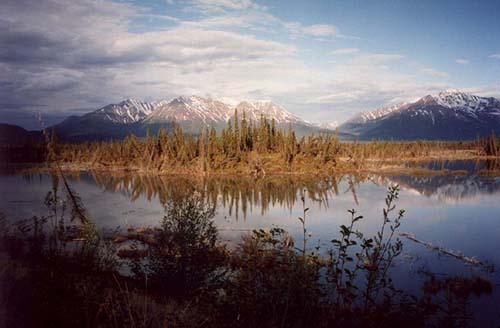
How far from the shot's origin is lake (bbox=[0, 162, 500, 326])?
21.8 metres

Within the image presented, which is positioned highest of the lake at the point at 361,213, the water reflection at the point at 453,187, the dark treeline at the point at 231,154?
the dark treeline at the point at 231,154

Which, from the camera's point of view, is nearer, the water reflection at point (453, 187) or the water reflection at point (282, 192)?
the water reflection at point (282, 192)

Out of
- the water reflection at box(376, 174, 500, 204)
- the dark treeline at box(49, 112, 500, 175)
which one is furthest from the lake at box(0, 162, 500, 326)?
the dark treeline at box(49, 112, 500, 175)

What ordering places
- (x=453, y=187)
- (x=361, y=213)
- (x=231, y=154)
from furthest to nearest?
(x=231, y=154) → (x=453, y=187) → (x=361, y=213)

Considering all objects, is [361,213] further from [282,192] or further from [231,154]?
[231,154]

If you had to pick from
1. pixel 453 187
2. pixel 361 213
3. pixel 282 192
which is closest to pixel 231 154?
pixel 282 192

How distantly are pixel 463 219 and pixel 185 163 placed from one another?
73.5 meters

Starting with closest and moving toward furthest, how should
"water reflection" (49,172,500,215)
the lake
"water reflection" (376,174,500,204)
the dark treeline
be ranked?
1. the lake
2. "water reflection" (49,172,500,215)
3. "water reflection" (376,174,500,204)
4. the dark treeline

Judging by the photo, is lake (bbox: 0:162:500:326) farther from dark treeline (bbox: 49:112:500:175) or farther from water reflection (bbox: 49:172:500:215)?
dark treeline (bbox: 49:112:500:175)

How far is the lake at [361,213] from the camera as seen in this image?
21.8 metres

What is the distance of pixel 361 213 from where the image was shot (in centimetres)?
3969

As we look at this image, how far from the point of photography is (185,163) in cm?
9762

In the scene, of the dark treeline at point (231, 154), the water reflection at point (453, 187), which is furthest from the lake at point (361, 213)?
the dark treeline at point (231, 154)

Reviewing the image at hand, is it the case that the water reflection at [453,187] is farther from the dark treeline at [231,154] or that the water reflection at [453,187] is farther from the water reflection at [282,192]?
the dark treeline at [231,154]
